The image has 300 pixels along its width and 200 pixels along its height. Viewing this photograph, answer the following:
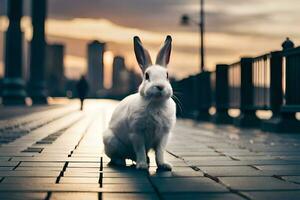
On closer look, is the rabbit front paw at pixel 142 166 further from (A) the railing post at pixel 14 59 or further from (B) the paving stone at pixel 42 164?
(A) the railing post at pixel 14 59

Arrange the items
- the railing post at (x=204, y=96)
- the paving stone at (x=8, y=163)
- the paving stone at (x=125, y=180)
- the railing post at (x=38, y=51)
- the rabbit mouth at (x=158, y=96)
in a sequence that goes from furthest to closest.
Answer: the railing post at (x=38, y=51)
the railing post at (x=204, y=96)
the paving stone at (x=8, y=163)
the rabbit mouth at (x=158, y=96)
the paving stone at (x=125, y=180)

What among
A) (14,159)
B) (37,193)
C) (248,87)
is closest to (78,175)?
(37,193)

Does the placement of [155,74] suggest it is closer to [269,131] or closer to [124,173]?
[124,173]

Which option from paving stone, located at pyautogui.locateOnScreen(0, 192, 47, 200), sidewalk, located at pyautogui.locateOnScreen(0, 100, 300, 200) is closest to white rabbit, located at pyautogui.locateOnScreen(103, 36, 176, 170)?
sidewalk, located at pyautogui.locateOnScreen(0, 100, 300, 200)

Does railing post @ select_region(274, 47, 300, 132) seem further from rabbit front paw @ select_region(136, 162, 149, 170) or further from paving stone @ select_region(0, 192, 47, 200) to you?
paving stone @ select_region(0, 192, 47, 200)

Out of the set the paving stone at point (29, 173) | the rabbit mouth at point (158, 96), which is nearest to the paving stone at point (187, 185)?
the rabbit mouth at point (158, 96)

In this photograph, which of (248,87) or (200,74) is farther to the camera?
(200,74)
